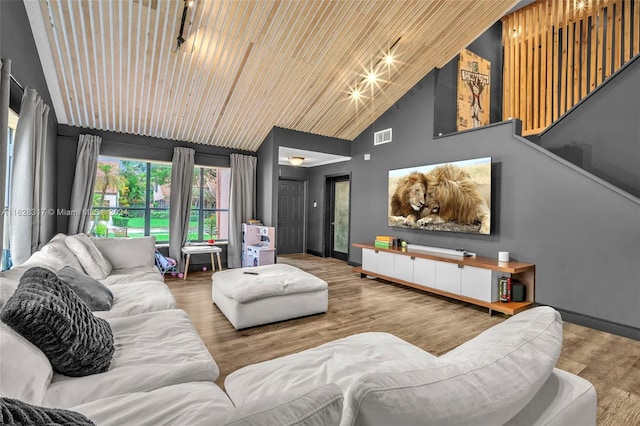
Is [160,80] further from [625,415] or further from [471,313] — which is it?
[625,415]

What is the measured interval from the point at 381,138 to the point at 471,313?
345cm

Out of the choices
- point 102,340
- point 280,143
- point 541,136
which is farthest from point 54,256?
point 541,136

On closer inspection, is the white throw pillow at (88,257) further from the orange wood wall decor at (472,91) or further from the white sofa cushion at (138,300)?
the orange wood wall decor at (472,91)

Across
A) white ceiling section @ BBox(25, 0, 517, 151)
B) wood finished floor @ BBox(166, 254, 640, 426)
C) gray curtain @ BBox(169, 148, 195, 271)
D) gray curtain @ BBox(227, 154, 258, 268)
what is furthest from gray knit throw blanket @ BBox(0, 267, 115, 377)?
gray curtain @ BBox(227, 154, 258, 268)

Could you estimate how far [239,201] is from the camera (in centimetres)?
595

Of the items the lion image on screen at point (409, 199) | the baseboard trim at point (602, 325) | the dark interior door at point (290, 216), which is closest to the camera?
the baseboard trim at point (602, 325)

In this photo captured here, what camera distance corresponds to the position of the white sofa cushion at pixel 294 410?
0.60 meters

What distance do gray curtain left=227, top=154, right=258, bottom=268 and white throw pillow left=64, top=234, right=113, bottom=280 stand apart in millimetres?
2609

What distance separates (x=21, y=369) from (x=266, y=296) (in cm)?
207

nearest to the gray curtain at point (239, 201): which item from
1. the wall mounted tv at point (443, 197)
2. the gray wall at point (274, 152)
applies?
the gray wall at point (274, 152)

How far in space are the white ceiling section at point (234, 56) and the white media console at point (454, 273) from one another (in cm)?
278

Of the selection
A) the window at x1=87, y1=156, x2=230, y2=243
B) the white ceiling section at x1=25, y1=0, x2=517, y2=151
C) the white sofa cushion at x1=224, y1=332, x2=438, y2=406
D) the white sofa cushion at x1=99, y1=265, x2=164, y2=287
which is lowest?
the white sofa cushion at x1=224, y1=332, x2=438, y2=406

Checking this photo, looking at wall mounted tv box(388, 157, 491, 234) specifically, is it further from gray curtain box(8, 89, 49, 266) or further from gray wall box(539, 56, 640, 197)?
gray curtain box(8, 89, 49, 266)

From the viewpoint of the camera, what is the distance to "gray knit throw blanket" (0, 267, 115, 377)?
3.73ft
